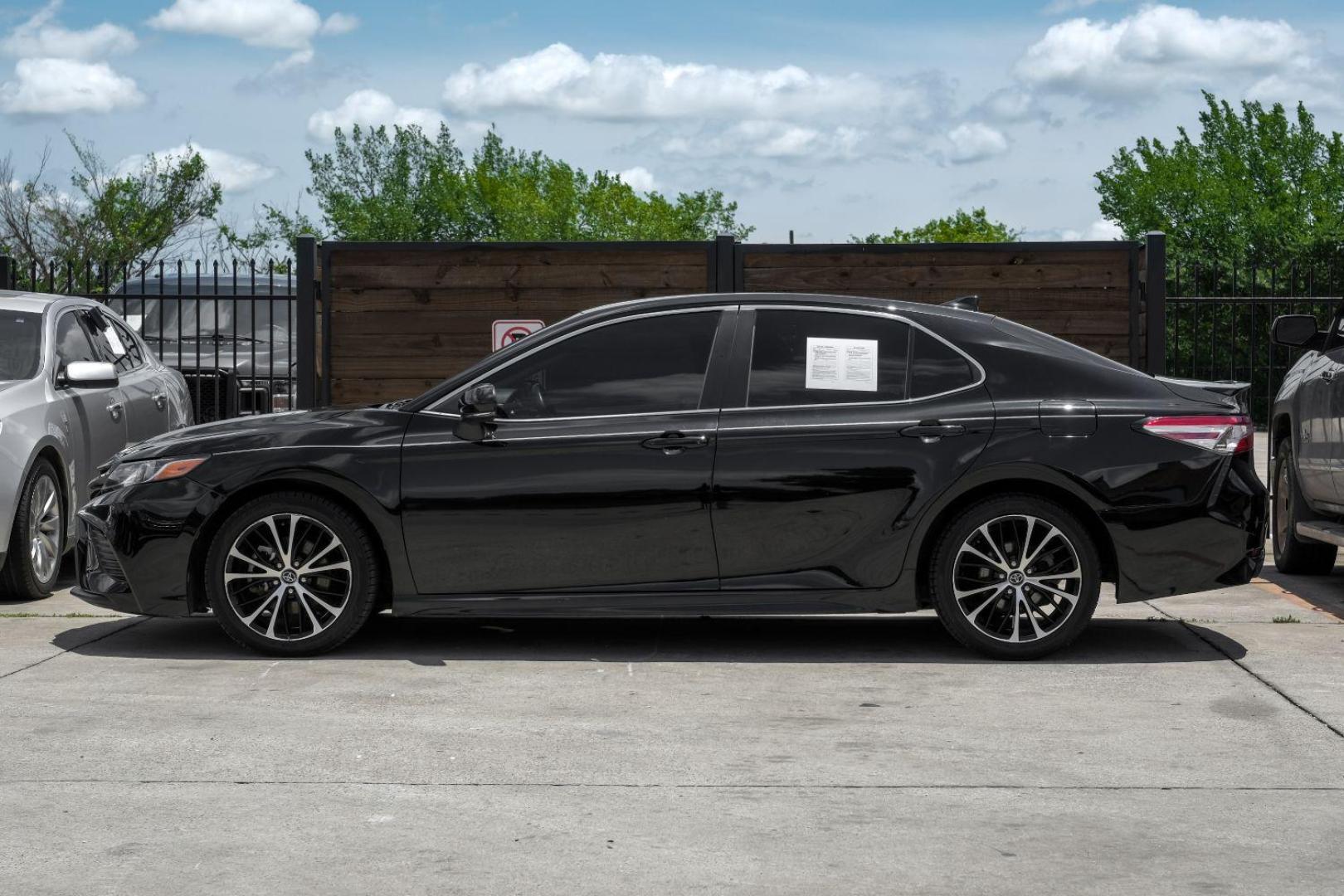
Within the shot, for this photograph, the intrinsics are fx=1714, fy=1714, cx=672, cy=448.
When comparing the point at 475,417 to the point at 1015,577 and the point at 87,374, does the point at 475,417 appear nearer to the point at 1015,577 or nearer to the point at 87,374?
the point at 1015,577

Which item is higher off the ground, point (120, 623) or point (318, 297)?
point (318, 297)

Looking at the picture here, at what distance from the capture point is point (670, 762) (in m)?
5.59

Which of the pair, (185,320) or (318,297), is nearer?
(318,297)

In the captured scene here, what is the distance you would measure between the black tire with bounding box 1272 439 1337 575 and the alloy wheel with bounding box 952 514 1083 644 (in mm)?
3351

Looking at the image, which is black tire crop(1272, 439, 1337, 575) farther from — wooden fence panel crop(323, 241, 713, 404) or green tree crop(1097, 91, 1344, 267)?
green tree crop(1097, 91, 1344, 267)

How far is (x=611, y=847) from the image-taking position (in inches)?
182

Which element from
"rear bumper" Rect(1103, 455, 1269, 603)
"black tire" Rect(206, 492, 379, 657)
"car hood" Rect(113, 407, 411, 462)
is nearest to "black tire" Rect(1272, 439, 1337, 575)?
"rear bumper" Rect(1103, 455, 1269, 603)

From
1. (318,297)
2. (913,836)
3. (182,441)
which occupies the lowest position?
(913,836)

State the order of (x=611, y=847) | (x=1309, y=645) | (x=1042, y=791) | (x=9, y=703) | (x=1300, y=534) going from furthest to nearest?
Answer: (x=1300, y=534) → (x=1309, y=645) → (x=9, y=703) → (x=1042, y=791) → (x=611, y=847)

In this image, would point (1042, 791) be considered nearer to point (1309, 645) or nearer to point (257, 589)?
point (1309, 645)

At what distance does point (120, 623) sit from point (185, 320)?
33.7 ft

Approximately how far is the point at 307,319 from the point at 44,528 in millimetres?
3345

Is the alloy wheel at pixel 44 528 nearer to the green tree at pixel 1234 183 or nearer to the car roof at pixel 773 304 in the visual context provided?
the car roof at pixel 773 304

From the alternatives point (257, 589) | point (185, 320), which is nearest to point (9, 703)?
point (257, 589)
